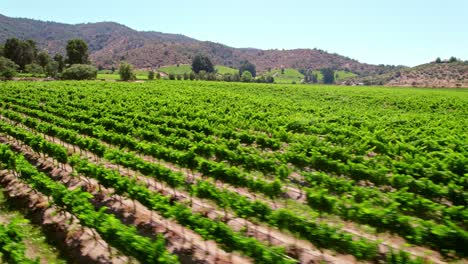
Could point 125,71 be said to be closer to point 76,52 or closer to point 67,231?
point 76,52

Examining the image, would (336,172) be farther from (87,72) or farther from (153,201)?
(87,72)

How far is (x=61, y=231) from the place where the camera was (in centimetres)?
787

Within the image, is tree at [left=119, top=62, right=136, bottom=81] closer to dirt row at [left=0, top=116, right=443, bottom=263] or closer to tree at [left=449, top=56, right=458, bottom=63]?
→ dirt row at [left=0, top=116, right=443, bottom=263]

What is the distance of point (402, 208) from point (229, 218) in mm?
4539

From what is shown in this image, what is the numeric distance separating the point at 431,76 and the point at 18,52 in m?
155

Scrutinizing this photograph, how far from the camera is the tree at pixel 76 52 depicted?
295ft

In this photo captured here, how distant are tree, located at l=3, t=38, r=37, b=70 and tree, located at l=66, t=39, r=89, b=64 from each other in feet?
41.5

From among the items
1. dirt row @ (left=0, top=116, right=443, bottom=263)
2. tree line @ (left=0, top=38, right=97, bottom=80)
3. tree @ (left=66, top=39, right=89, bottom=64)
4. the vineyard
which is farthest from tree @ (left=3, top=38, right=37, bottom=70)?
dirt row @ (left=0, top=116, right=443, bottom=263)

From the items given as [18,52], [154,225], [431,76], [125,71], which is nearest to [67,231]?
[154,225]

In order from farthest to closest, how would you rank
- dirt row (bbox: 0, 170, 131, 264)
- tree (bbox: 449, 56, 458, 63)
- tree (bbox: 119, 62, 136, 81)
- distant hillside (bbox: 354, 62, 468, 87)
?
tree (bbox: 449, 56, 458, 63), distant hillside (bbox: 354, 62, 468, 87), tree (bbox: 119, 62, 136, 81), dirt row (bbox: 0, 170, 131, 264)

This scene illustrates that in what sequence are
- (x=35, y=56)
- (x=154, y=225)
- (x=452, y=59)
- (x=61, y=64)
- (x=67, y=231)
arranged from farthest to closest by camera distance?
(x=452, y=59) → (x=35, y=56) → (x=61, y=64) → (x=154, y=225) → (x=67, y=231)

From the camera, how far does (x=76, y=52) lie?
90.2m

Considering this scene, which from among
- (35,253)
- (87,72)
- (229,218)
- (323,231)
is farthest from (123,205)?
(87,72)

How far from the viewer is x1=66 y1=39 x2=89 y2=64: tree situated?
89.9m
